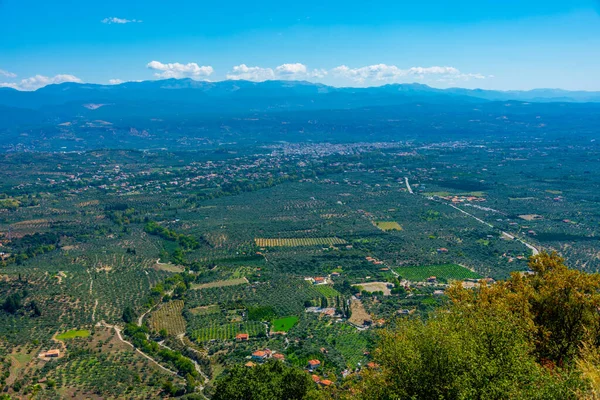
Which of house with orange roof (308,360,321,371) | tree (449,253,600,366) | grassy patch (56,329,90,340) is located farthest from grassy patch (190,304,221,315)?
tree (449,253,600,366)

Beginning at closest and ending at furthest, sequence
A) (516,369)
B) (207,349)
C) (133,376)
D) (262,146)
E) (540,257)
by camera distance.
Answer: (516,369), (540,257), (133,376), (207,349), (262,146)

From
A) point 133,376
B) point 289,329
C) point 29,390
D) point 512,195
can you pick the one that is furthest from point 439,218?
point 29,390

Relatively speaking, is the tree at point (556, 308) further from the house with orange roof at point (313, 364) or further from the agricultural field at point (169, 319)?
the agricultural field at point (169, 319)

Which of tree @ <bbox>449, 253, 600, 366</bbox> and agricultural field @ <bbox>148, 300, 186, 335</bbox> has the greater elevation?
tree @ <bbox>449, 253, 600, 366</bbox>

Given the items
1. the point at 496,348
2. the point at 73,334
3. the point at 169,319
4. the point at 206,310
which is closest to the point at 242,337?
the point at 206,310

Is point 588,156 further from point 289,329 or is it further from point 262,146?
point 289,329

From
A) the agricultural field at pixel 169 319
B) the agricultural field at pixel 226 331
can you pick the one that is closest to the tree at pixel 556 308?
the agricultural field at pixel 226 331

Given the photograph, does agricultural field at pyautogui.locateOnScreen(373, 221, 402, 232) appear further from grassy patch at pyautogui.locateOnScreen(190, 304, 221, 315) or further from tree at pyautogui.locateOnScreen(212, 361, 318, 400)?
tree at pyautogui.locateOnScreen(212, 361, 318, 400)
